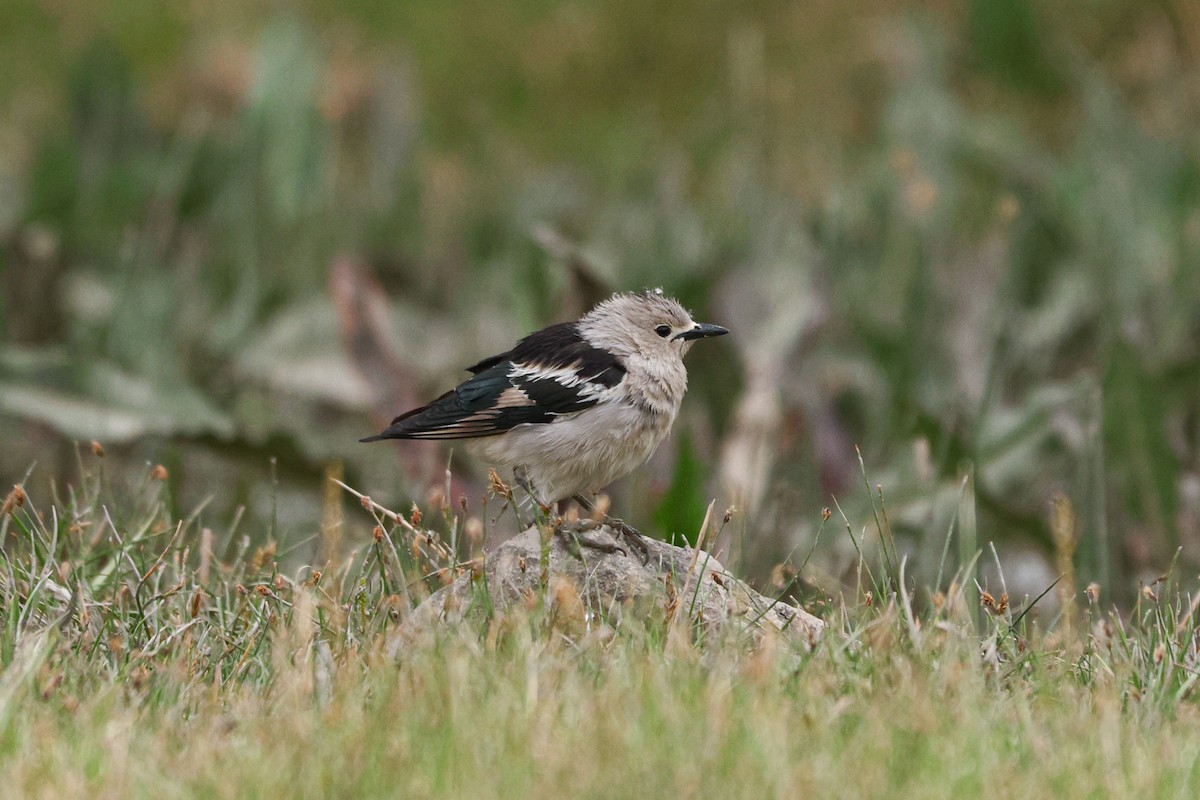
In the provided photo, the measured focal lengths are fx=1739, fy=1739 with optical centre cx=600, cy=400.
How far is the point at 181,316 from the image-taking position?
793 cm

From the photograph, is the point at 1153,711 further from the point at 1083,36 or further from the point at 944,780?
the point at 1083,36

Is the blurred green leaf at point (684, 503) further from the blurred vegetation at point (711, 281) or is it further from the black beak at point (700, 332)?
the black beak at point (700, 332)

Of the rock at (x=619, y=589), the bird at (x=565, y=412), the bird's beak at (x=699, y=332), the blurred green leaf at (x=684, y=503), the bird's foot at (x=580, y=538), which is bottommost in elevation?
the blurred green leaf at (x=684, y=503)

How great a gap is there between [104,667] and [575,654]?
3.66ft

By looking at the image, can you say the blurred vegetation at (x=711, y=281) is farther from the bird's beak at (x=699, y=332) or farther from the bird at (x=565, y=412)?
the bird's beak at (x=699, y=332)

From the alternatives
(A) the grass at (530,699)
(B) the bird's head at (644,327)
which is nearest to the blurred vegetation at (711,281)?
(B) the bird's head at (644,327)

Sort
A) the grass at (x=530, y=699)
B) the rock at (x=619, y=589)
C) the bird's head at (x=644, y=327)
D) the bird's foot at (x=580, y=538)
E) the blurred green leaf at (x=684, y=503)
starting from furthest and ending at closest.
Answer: the blurred green leaf at (x=684, y=503), the bird's head at (x=644, y=327), the bird's foot at (x=580, y=538), the rock at (x=619, y=589), the grass at (x=530, y=699)

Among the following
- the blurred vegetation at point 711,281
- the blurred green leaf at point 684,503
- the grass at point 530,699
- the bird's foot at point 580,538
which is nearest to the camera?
the grass at point 530,699

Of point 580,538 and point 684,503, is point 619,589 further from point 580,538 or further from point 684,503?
point 684,503

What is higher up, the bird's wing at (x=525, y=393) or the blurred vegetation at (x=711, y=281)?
the bird's wing at (x=525, y=393)

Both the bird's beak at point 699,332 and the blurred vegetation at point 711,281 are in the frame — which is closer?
the bird's beak at point 699,332

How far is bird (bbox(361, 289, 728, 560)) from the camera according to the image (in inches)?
182

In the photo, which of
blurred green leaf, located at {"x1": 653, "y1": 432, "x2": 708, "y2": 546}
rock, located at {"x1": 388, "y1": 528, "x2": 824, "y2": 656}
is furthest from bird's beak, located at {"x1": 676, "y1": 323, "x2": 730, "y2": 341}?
rock, located at {"x1": 388, "y1": 528, "x2": 824, "y2": 656}

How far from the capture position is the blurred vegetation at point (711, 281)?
623 centimetres
